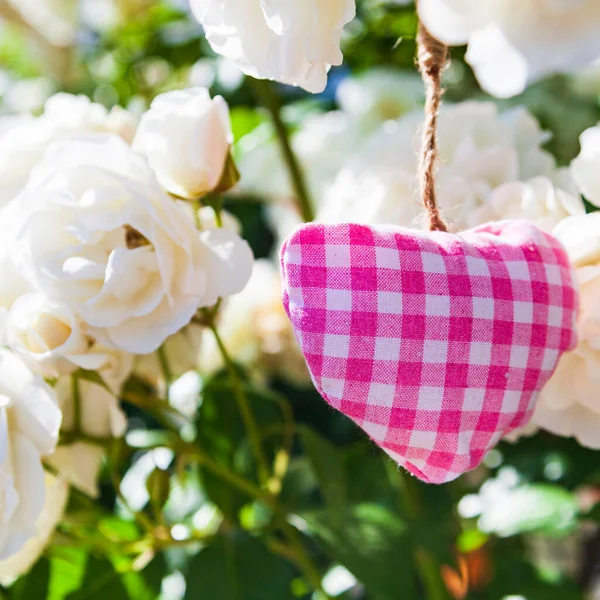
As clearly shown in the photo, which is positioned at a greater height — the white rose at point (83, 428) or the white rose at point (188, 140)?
the white rose at point (188, 140)

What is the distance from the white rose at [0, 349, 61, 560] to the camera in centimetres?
34

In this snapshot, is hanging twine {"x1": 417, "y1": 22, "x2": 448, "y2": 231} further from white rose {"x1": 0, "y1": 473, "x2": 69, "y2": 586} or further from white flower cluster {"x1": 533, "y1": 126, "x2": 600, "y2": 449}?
white rose {"x1": 0, "y1": 473, "x2": 69, "y2": 586}

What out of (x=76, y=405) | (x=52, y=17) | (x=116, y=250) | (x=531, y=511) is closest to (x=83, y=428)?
(x=76, y=405)

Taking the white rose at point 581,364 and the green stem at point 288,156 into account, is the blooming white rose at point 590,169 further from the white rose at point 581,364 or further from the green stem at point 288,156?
the green stem at point 288,156

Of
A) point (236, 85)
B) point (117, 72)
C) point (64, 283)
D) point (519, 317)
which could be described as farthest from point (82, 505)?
point (117, 72)

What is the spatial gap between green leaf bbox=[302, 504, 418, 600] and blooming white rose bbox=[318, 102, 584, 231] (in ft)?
0.58

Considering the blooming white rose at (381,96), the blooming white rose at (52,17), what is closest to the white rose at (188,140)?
the blooming white rose at (381,96)

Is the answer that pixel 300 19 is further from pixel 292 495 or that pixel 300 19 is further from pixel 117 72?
pixel 117 72

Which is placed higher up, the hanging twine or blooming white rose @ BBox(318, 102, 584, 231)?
the hanging twine

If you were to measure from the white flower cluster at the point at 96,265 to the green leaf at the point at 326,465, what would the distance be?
0.57 ft

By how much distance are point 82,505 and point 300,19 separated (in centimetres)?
34

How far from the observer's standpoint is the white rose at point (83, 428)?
40 cm

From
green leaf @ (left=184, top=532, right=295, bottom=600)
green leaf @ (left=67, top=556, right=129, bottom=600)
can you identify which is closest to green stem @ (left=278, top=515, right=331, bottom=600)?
green leaf @ (left=184, top=532, right=295, bottom=600)

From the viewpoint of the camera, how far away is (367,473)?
0.63 metres
